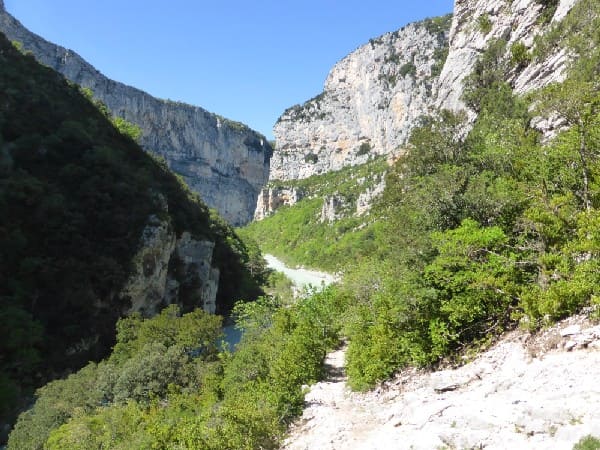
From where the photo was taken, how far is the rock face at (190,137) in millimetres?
120312

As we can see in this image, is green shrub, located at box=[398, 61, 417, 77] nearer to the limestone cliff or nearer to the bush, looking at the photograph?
the limestone cliff

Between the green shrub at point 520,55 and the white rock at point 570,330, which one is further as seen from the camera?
the green shrub at point 520,55

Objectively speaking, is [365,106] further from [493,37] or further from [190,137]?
[493,37]

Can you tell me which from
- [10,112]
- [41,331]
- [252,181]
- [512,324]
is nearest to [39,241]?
[41,331]

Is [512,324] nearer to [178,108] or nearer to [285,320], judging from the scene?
[285,320]

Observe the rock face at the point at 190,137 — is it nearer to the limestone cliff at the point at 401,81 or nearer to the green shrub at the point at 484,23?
the limestone cliff at the point at 401,81

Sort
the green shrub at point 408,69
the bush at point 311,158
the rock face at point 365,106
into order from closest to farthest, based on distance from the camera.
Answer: the rock face at point 365,106
the green shrub at point 408,69
the bush at point 311,158

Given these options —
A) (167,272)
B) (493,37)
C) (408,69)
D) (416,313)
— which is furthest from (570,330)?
(408,69)

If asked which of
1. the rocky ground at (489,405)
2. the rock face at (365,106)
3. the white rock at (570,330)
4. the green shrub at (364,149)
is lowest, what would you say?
the rocky ground at (489,405)

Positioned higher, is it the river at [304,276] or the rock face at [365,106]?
the rock face at [365,106]

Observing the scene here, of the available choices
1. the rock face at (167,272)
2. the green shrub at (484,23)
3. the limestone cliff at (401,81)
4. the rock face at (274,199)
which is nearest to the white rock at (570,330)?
the limestone cliff at (401,81)

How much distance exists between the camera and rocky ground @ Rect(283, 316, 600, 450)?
7.51m

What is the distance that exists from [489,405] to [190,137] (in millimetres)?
167176

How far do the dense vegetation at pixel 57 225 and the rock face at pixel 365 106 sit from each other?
244 feet
